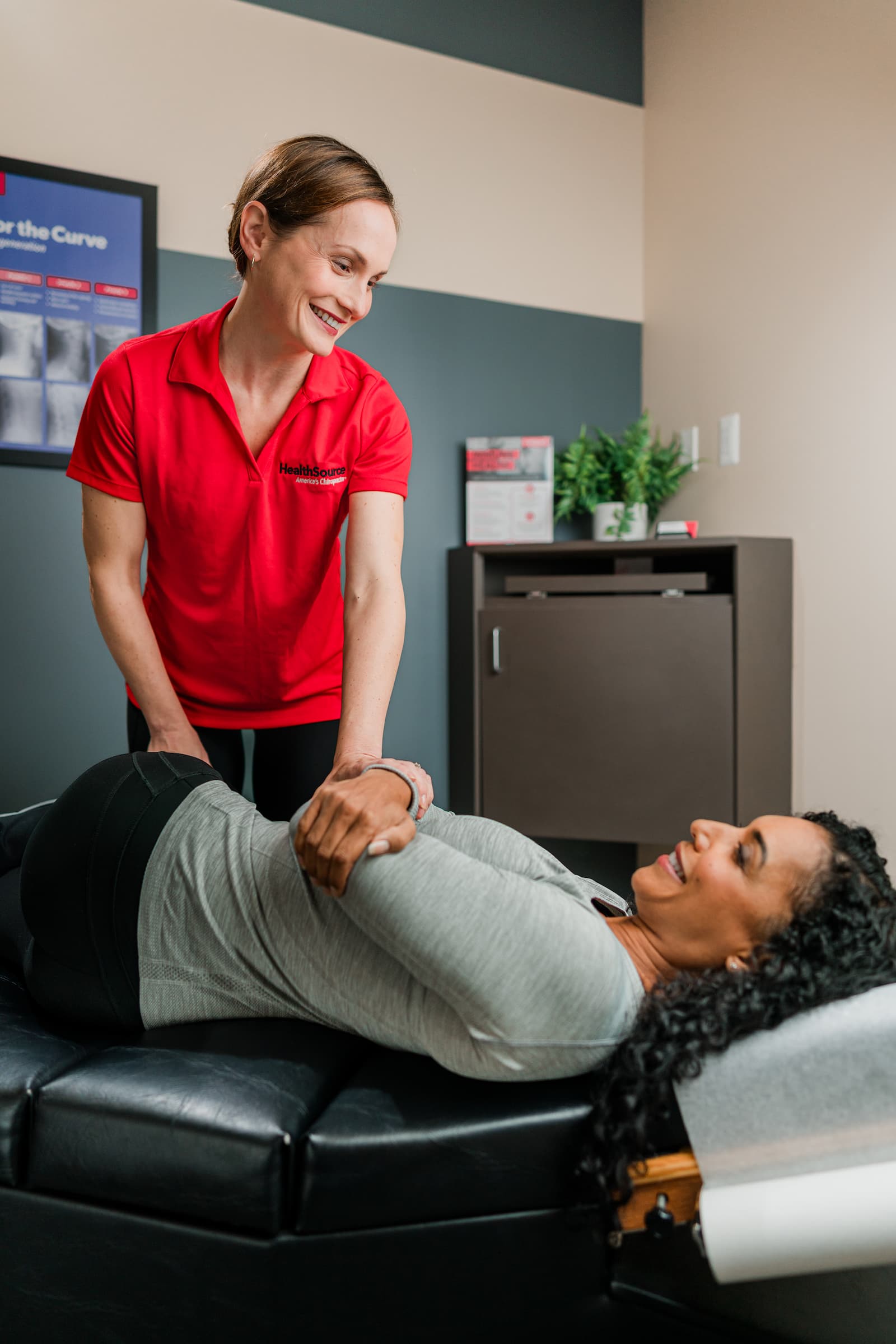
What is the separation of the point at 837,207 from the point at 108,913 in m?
2.46

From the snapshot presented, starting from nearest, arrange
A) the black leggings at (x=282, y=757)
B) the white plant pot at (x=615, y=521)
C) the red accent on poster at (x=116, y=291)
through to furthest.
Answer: the black leggings at (x=282, y=757), the red accent on poster at (x=116, y=291), the white plant pot at (x=615, y=521)

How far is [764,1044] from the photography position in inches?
39.2

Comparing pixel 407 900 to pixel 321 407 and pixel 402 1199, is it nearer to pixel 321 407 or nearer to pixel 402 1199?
pixel 402 1199

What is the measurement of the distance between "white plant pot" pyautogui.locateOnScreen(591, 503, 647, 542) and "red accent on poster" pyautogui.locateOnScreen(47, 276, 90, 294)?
1.52m

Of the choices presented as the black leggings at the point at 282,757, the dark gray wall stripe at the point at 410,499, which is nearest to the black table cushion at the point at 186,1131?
the black leggings at the point at 282,757

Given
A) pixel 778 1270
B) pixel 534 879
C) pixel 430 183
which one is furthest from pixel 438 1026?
pixel 430 183

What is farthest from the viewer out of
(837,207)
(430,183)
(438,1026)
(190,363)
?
(430,183)

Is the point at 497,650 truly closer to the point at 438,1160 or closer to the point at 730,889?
the point at 730,889

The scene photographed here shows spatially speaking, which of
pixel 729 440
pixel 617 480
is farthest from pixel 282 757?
pixel 729 440

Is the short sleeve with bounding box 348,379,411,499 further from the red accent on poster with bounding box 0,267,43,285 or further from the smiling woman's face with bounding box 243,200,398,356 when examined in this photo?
the red accent on poster with bounding box 0,267,43,285

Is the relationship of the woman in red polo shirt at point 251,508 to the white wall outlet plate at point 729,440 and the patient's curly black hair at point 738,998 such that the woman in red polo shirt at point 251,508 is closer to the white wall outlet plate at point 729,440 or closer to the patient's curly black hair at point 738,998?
the patient's curly black hair at point 738,998

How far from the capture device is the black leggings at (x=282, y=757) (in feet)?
5.84

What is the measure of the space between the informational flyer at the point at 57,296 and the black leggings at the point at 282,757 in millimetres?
1180

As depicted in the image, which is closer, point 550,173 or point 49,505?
point 49,505
